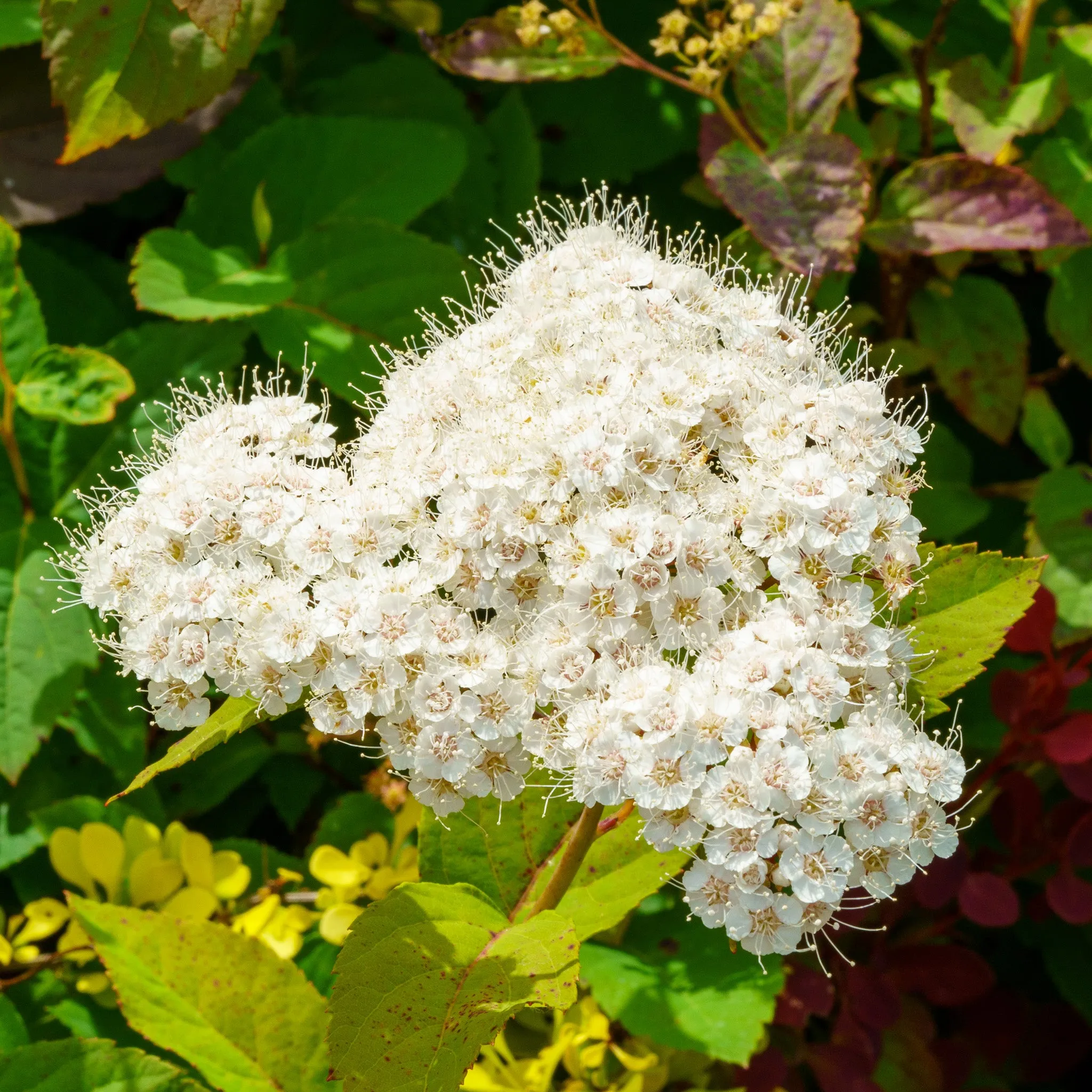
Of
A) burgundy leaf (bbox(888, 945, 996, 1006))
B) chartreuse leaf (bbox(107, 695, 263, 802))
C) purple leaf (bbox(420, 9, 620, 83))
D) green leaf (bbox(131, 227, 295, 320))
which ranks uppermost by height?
purple leaf (bbox(420, 9, 620, 83))

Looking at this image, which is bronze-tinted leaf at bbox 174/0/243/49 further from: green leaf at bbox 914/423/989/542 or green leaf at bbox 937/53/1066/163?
green leaf at bbox 914/423/989/542

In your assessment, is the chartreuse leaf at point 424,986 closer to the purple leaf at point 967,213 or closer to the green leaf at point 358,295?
the green leaf at point 358,295

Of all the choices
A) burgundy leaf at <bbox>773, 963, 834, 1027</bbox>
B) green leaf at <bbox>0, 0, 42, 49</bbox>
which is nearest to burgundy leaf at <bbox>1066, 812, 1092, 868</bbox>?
burgundy leaf at <bbox>773, 963, 834, 1027</bbox>

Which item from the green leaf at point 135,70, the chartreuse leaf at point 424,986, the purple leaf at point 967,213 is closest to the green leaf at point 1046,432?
the purple leaf at point 967,213

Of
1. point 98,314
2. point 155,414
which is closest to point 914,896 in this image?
point 155,414

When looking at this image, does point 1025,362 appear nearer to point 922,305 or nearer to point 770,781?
point 922,305

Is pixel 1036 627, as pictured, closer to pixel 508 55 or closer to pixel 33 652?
pixel 508 55
